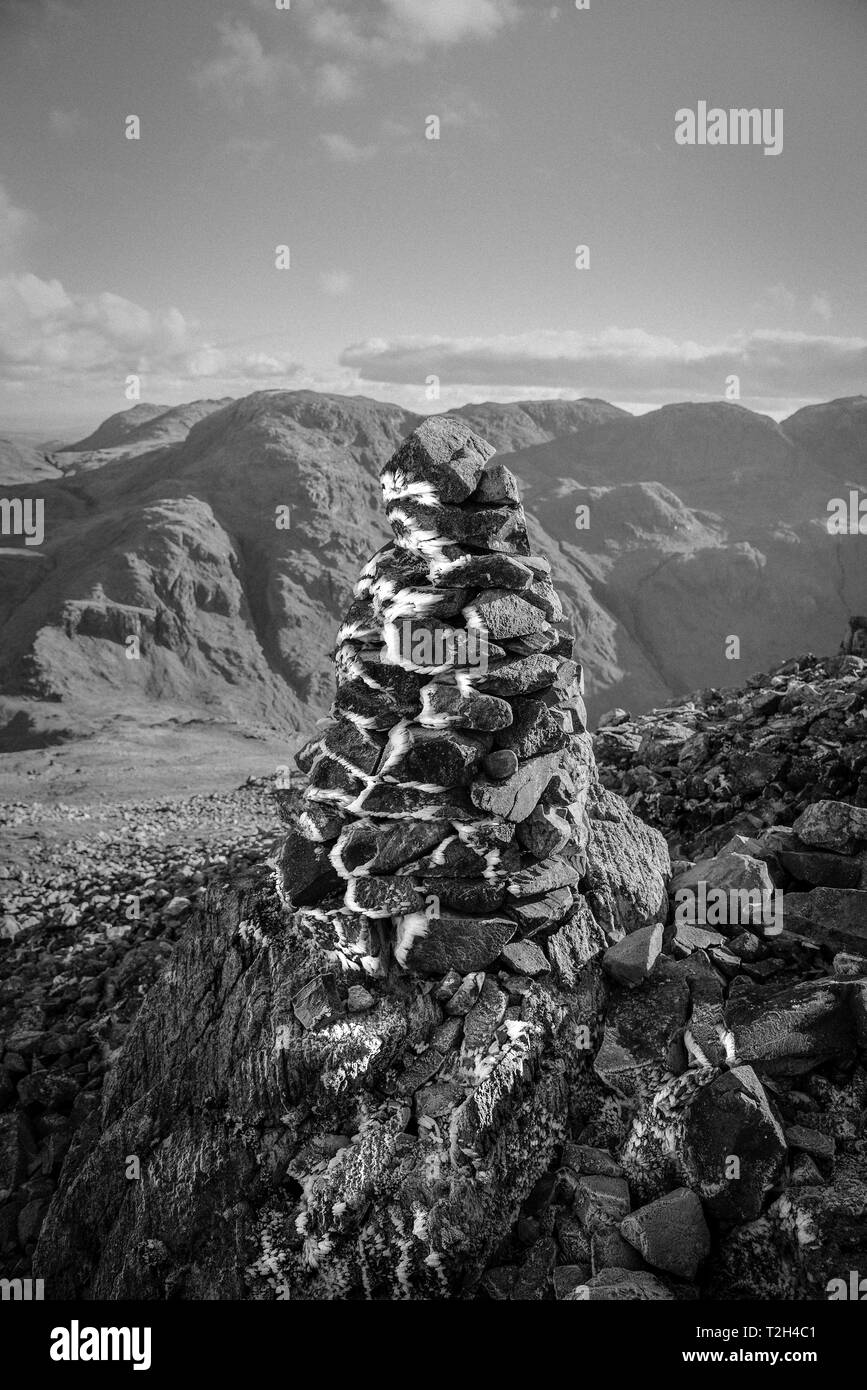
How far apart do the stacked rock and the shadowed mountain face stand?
3087 centimetres

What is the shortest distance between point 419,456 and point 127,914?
898cm

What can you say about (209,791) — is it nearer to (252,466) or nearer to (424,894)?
(424,894)

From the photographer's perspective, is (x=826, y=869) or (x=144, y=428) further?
(x=144, y=428)

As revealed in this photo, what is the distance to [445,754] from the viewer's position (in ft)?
22.4

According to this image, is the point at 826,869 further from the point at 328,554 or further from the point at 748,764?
the point at 328,554

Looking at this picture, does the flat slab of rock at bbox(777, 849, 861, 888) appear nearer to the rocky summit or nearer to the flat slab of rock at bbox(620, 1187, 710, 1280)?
the rocky summit

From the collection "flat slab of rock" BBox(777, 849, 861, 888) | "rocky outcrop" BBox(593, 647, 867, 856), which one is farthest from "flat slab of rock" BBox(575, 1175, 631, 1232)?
"rocky outcrop" BBox(593, 647, 867, 856)

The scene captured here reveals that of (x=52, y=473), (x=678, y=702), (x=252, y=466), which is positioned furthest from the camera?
(x=52, y=473)

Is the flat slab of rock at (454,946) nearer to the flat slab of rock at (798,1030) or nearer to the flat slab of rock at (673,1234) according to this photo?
the flat slab of rock at (798,1030)

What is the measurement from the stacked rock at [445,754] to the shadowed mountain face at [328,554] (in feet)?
101

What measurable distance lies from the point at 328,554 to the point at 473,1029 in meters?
50.4

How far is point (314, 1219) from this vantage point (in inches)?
229

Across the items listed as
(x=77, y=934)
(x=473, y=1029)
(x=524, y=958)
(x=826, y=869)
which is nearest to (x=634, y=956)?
(x=524, y=958)
